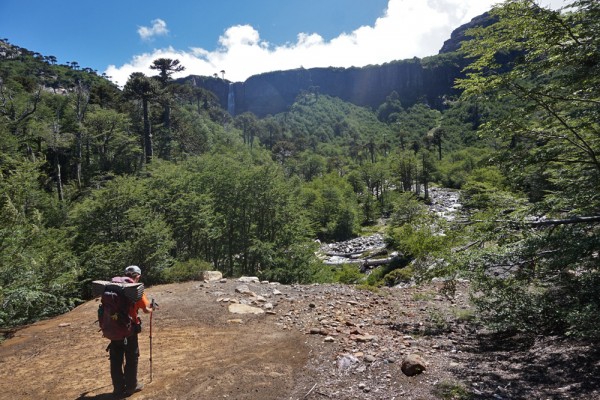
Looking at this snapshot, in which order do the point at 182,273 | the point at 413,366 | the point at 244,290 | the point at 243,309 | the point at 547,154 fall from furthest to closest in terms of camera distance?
the point at 182,273, the point at 244,290, the point at 243,309, the point at 547,154, the point at 413,366

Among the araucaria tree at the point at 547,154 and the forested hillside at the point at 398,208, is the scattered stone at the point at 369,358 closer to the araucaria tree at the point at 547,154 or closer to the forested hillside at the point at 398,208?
the forested hillside at the point at 398,208

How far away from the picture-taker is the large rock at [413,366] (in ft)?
18.7

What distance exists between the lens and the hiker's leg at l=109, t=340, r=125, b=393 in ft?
17.8

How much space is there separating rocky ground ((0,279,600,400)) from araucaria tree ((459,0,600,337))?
33.2 inches

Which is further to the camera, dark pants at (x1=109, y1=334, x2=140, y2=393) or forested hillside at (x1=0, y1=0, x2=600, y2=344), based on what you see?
forested hillside at (x1=0, y1=0, x2=600, y2=344)

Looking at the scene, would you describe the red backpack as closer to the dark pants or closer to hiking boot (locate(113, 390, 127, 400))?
the dark pants

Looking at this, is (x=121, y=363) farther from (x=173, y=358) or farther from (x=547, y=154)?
(x=547, y=154)

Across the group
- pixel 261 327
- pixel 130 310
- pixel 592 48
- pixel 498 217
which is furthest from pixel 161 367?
pixel 592 48

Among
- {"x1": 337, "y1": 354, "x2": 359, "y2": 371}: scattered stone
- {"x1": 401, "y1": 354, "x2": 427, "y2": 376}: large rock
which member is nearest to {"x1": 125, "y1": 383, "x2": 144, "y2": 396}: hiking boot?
{"x1": 337, "y1": 354, "x2": 359, "y2": 371}: scattered stone

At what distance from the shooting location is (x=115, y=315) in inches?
207

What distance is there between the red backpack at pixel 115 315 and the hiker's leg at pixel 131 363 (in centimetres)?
23

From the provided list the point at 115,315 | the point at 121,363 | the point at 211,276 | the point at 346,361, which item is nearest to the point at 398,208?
the point at 211,276

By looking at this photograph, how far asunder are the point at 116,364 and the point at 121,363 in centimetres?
7

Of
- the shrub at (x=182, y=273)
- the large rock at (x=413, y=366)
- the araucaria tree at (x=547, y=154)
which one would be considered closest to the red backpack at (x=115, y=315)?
the large rock at (x=413, y=366)
